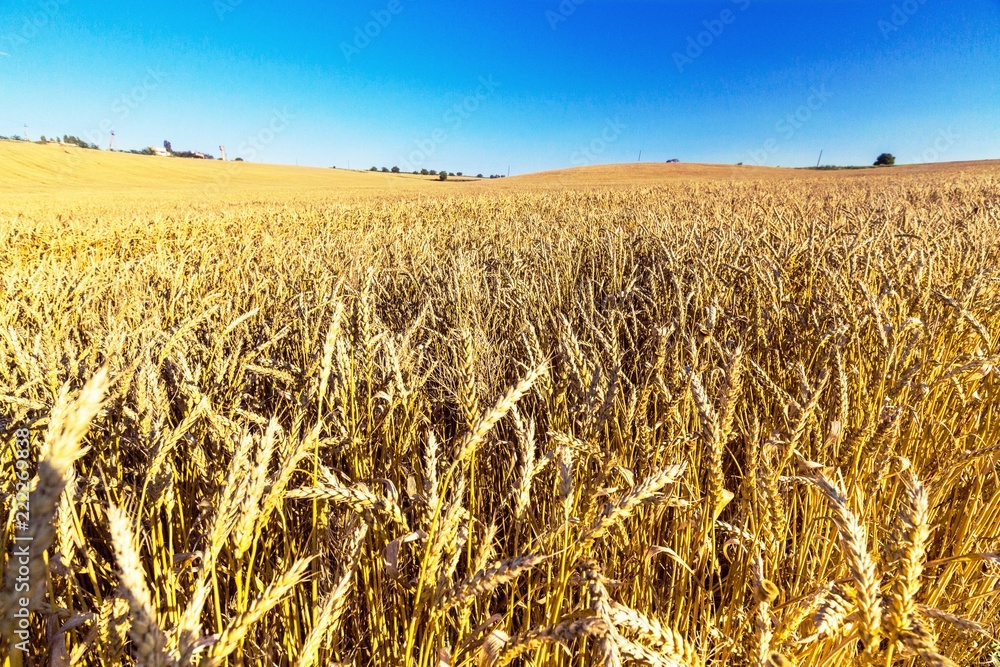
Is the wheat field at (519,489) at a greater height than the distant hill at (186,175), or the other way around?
the distant hill at (186,175)

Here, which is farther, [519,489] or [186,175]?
[186,175]

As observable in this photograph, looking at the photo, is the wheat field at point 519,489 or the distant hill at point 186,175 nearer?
the wheat field at point 519,489

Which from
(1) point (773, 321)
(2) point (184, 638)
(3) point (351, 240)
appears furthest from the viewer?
(3) point (351, 240)

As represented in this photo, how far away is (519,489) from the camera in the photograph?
73cm

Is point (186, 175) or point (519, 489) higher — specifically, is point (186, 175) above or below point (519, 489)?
above

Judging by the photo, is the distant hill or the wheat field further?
the distant hill

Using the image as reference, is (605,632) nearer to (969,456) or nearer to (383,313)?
(969,456)

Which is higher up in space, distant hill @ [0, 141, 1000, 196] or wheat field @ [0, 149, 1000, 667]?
distant hill @ [0, 141, 1000, 196]

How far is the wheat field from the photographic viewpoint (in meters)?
0.61

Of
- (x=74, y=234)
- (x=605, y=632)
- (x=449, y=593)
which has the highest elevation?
(x=74, y=234)

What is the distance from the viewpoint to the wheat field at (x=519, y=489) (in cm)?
61

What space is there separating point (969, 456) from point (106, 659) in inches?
63.2

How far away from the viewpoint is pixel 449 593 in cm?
72

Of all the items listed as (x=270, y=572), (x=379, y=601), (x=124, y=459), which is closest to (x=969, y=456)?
(x=379, y=601)
